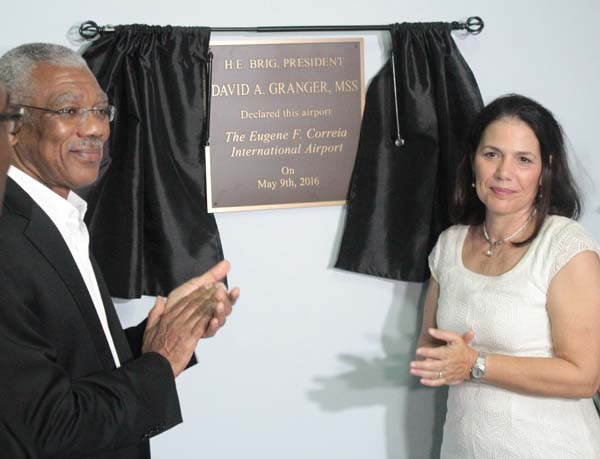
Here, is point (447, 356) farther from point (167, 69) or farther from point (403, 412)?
point (167, 69)

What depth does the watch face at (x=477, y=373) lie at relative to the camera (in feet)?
5.40

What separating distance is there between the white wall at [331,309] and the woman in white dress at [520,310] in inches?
14.9

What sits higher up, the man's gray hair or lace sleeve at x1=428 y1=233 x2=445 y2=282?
the man's gray hair

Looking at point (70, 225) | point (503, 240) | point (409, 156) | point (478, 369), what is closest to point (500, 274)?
point (503, 240)

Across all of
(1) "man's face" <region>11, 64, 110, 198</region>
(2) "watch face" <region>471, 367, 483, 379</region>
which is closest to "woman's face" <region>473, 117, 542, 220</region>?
(2) "watch face" <region>471, 367, 483, 379</region>

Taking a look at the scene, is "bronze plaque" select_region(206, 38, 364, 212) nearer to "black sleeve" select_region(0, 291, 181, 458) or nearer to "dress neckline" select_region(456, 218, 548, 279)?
"dress neckline" select_region(456, 218, 548, 279)

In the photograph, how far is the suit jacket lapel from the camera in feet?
4.12

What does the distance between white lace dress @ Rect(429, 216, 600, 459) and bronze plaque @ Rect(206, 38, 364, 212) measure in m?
0.58

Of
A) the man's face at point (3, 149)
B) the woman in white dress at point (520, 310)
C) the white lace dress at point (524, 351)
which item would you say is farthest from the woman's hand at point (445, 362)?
the man's face at point (3, 149)

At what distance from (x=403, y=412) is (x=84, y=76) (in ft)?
4.58

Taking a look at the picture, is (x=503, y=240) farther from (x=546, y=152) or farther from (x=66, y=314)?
(x=66, y=314)

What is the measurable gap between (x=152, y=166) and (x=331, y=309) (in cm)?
66

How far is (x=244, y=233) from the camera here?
7.00 feet

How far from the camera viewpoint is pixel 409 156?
84.3 inches
